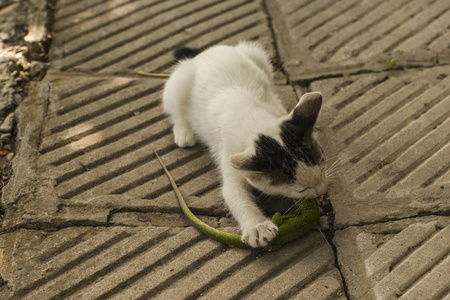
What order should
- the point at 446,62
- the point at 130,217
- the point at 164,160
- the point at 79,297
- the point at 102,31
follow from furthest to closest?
1. the point at 102,31
2. the point at 446,62
3. the point at 164,160
4. the point at 130,217
5. the point at 79,297

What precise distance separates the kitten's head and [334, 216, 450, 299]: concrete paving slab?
0.37 metres

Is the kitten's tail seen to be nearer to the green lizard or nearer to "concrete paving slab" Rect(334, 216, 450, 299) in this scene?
the green lizard

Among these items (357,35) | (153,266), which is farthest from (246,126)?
(357,35)

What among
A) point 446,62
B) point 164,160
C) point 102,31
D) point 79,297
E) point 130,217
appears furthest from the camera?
point 102,31

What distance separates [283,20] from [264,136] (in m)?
1.96

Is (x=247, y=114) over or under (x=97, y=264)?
over

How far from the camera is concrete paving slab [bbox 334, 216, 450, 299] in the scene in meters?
2.37

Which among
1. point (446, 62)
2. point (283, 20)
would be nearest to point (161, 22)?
point (283, 20)

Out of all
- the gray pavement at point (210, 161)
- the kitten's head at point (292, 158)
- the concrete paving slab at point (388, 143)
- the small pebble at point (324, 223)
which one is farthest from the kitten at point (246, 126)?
the concrete paving slab at point (388, 143)

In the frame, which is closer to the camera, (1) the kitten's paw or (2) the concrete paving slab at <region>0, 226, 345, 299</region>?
(2) the concrete paving slab at <region>0, 226, 345, 299</region>

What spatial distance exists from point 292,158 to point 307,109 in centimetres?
28

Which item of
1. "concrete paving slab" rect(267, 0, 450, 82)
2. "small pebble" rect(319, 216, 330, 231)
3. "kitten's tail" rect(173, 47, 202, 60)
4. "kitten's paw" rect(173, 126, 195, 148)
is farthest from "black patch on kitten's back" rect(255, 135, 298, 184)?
"kitten's tail" rect(173, 47, 202, 60)

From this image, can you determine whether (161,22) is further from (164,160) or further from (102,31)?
(164,160)

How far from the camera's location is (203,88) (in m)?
3.41
